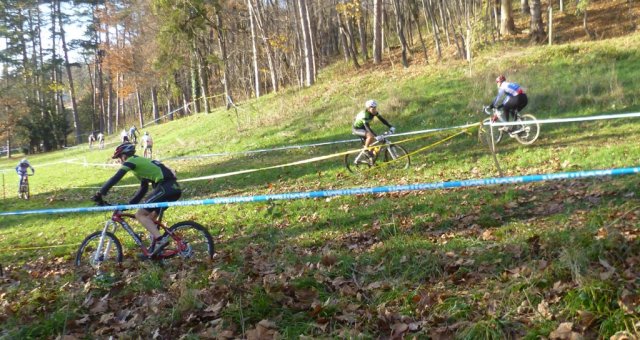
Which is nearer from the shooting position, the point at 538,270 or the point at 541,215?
the point at 538,270

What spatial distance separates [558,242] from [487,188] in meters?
3.92

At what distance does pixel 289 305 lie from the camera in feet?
14.1

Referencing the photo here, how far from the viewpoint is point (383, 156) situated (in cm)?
1255

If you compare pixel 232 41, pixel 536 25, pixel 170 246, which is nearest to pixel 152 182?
pixel 170 246

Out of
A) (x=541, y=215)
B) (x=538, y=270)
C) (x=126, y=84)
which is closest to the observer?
(x=538, y=270)

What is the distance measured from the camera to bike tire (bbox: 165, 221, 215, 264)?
22.5 feet

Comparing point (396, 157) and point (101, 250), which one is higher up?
point (396, 157)

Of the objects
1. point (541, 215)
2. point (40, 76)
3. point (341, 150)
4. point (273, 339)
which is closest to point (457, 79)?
point (341, 150)

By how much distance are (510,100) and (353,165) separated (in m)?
4.44

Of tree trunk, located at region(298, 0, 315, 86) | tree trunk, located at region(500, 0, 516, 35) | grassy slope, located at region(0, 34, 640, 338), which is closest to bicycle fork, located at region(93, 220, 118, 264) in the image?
grassy slope, located at region(0, 34, 640, 338)

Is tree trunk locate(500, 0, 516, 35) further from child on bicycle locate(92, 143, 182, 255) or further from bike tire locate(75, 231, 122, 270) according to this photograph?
bike tire locate(75, 231, 122, 270)

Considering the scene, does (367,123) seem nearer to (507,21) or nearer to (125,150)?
(125,150)

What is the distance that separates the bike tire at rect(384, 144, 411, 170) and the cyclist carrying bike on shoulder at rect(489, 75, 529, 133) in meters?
2.80

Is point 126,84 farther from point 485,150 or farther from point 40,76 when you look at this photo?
point 485,150
